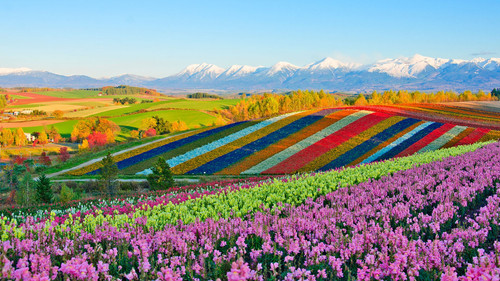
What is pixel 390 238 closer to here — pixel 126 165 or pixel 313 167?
pixel 313 167

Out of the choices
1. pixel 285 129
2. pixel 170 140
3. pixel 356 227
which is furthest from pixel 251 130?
pixel 356 227

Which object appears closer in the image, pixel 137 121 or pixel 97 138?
pixel 97 138

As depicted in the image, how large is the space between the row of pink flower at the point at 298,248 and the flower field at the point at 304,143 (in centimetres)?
2403

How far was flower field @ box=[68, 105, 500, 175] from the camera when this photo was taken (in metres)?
34.4

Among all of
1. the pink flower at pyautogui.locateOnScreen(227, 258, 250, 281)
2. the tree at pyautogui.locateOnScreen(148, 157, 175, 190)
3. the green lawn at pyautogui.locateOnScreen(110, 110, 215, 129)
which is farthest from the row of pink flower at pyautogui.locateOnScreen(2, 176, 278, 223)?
the green lawn at pyautogui.locateOnScreen(110, 110, 215, 129)

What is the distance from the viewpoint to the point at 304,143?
4041 cm

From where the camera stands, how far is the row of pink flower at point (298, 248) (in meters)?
4.48

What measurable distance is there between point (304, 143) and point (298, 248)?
3526cm

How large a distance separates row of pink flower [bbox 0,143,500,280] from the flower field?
78.8ft

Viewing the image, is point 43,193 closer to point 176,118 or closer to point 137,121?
point 137,121

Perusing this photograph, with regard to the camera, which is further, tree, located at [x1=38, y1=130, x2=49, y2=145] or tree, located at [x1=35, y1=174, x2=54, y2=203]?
tree, located at [x1=38, y1=130, x2=49, y2=145]

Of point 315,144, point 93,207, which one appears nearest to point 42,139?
point 315,144


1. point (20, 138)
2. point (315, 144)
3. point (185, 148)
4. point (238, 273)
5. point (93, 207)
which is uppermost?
point (238, 273)

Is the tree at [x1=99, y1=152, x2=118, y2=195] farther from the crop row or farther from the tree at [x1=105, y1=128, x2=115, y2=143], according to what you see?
the tree at [x1=105, y1=128, x2=115, y2=143]
